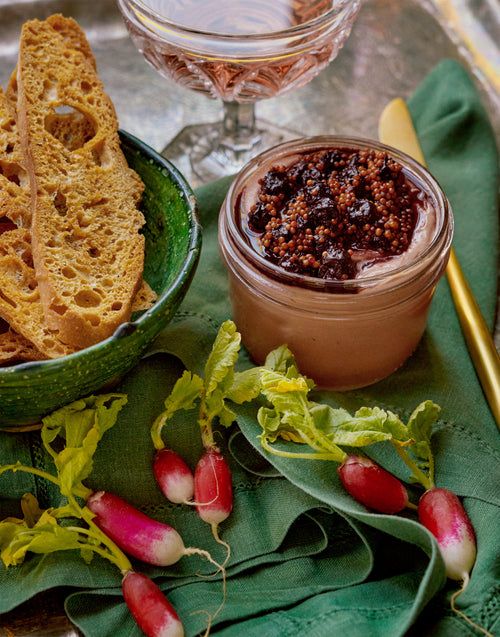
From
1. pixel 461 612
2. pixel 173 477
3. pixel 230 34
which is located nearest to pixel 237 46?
pixel 230 34

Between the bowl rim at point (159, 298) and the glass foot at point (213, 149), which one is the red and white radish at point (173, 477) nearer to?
the bowl rim at point (159, 298)

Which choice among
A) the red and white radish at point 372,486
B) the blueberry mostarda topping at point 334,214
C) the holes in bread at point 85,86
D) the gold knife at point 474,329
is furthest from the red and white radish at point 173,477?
the holes in bread at point 85,86

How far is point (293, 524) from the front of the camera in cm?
118

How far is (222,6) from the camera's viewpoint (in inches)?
66.7

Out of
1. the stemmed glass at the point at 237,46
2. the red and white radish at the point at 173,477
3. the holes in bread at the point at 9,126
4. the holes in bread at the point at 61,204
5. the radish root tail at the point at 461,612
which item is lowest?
the red and white radish at the point at 173,477

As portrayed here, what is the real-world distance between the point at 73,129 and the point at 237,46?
347 mm

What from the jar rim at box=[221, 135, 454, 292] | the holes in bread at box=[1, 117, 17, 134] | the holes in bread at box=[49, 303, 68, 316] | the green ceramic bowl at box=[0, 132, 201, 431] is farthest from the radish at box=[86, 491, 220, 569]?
the holes in bread at box=[1, 117, 17, 134]

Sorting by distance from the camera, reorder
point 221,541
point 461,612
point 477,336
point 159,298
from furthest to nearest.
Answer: point 477,336 → point 159,298 → point 221,541 → point 461,612

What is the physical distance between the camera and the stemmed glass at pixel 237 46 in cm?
145

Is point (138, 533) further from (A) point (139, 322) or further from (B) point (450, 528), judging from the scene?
(B) point (450, 528)

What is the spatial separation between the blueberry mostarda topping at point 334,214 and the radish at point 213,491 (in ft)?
1.10

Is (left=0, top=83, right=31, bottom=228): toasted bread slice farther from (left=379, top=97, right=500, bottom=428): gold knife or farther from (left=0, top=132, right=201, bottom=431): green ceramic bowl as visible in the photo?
(left=379, top=97, right=500, bottom=428): gold knife

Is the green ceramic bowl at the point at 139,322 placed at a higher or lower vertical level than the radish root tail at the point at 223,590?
higher

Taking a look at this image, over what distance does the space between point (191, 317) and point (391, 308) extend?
395 mm
